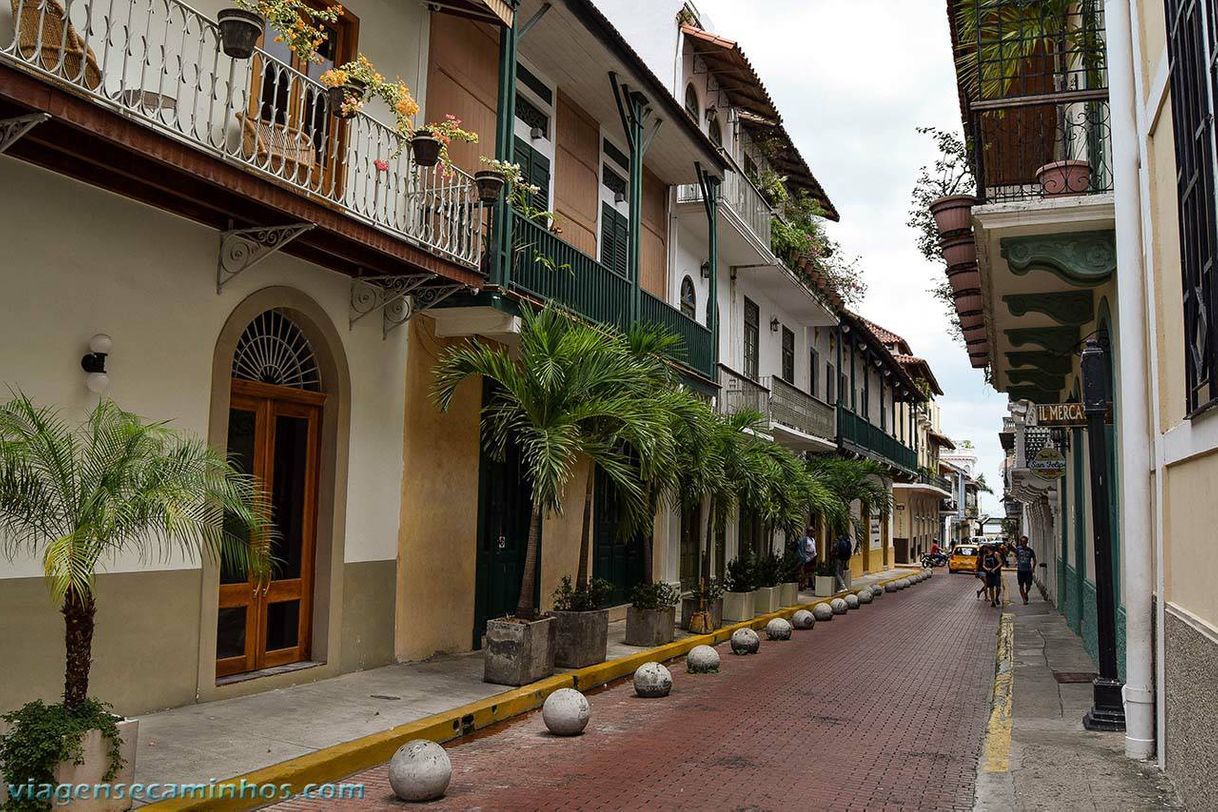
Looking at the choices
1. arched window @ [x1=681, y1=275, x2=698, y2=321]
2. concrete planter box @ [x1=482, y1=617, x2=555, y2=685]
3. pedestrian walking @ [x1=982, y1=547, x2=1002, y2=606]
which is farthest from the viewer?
pedestrian walking @ [x1=982, y1=547, x2=1002, y2=606]

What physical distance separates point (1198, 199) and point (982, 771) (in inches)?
163

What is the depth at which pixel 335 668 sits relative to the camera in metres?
9.49

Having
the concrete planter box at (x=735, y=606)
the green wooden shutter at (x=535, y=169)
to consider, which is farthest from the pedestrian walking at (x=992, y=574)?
the green wooden shutter at (x=535, y=169)

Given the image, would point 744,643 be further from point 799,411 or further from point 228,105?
point 799,411

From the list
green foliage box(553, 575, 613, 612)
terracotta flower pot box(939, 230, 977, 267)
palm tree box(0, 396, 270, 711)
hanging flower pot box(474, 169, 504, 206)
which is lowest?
green foliage box(553, 575, 613, 612)

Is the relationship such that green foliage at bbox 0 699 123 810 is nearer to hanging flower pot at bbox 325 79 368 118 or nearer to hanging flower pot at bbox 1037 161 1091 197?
hanging flower pot at bbox 325 79 368 118

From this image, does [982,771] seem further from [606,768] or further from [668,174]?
[668,174]

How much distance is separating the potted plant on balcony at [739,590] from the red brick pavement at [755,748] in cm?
395

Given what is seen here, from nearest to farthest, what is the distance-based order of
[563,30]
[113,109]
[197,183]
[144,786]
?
[144,786], [113,109], [197,183], [563,30]

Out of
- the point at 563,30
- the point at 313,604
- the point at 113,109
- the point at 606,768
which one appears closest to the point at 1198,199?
the point at 606,768

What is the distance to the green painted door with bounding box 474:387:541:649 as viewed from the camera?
12.1m

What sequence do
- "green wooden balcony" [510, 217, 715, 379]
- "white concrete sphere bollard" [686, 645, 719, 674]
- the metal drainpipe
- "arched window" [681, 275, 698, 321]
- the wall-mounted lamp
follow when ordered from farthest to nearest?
"arched window" [681, 275, 698, 321] < "white concrete sphere bollard" [686, 645, 719, 674] < "green wooden balcony" [510, 217, 715, 379] < the wall-mounted lamp < the metal drainpipe

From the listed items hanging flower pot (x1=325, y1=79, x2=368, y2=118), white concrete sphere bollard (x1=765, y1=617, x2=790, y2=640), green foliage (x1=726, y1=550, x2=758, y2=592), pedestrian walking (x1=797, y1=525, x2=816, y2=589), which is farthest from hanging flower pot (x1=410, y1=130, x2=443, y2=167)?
pedestrian walking (x1=797, y1=525, x2=816, y2=589)

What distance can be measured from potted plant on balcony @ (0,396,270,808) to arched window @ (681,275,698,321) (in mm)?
14482
